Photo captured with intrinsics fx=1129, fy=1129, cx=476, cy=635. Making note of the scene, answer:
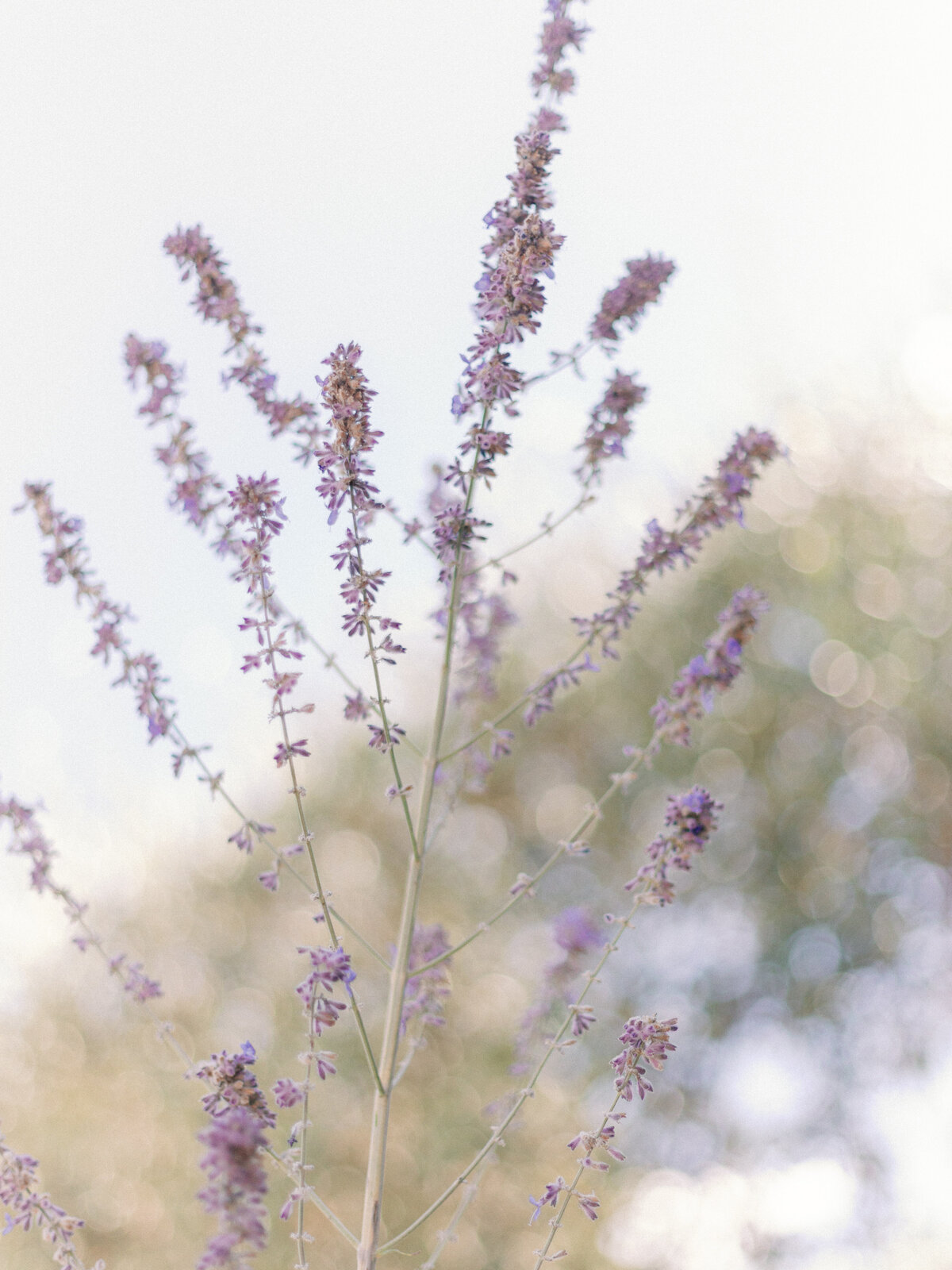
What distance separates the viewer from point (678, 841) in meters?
1.69

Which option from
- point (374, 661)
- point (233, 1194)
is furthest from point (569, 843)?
point (233, 1194)

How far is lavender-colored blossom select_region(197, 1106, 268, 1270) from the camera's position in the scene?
3.34 feet

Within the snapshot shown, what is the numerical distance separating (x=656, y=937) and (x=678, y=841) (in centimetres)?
751

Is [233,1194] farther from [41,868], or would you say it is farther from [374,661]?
[41,868]

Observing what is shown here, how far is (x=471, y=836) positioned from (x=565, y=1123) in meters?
2.32

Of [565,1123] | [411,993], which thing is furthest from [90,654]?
[565,1123]

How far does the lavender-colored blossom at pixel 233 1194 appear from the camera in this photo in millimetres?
1020

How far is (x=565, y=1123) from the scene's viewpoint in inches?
323

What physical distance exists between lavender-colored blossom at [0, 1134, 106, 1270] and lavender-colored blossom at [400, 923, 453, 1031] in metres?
0.57

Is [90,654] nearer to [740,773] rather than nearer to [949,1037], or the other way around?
[740,773]

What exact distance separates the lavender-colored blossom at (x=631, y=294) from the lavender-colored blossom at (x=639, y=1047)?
1092mm

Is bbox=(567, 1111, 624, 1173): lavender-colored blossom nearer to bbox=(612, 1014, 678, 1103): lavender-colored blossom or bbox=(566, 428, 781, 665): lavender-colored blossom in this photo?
bbox=(612, 1014, 678, 1103): lavender-colored blossom

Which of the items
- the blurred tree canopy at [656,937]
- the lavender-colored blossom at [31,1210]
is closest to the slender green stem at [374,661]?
the lavender-colored blossom at [31,1210]

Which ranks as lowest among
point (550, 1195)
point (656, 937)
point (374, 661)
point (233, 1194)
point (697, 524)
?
point (233, 1194)
